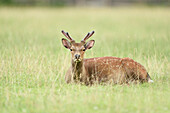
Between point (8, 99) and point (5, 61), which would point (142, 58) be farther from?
point (8, 99)

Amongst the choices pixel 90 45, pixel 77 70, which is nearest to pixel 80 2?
pixel 90 45

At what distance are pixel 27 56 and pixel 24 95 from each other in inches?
125

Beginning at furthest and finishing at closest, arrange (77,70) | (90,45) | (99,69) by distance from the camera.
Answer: (99,69)
(90,45)
(77,70)

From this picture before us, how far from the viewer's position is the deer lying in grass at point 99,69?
29.7 feet

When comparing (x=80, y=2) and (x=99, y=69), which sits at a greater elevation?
(x=80, y=2)

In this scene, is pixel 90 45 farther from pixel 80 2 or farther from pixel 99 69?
pixel 80 2

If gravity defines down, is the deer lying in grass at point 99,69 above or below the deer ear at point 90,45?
below

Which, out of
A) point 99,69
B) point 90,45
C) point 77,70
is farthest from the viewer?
point 99,69

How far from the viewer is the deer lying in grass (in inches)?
356

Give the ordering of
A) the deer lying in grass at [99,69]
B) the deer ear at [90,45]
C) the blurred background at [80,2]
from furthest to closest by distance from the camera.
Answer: the blurred background at [80,2] → the deer ear at [90,45] → the deer lying in grass at [99,69]

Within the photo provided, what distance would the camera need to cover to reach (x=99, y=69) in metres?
9.70

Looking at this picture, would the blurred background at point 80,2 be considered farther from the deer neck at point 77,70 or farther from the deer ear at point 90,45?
the deer neck at point 77,70

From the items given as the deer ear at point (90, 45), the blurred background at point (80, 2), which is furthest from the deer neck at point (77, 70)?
the blurred background at point (80, 2)

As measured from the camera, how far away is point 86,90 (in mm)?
8211
